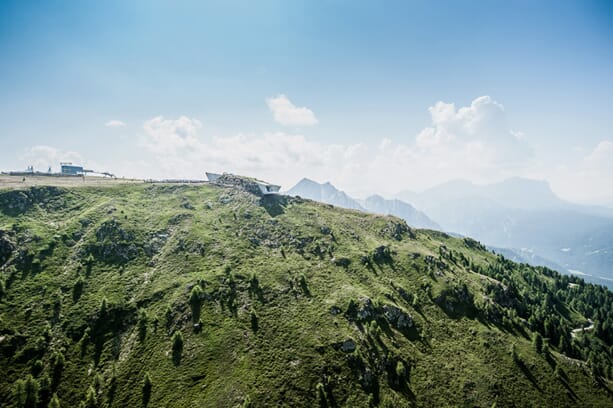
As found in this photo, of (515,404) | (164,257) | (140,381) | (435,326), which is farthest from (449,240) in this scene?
(140,381)

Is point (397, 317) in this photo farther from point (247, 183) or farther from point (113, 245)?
point (247, 183)

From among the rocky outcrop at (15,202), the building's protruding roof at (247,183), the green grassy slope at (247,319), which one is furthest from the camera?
the building's protruding roof at (247,183)

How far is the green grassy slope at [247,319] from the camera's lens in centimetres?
5741

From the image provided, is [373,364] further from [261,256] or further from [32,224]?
[32,224]

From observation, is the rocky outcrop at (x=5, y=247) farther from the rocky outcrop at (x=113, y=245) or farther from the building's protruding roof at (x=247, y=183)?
the building's protruding roof at (x=247, y=183)

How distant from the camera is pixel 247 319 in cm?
7225

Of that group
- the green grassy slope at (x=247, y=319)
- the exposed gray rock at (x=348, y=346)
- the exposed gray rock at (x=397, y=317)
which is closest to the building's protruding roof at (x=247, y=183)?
the green grassy slope at (x=247, y=319)

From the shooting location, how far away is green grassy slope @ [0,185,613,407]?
57.4 m

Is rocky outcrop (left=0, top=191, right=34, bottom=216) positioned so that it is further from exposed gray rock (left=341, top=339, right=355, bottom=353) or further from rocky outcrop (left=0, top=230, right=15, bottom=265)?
exposed gray rock (left=341, top=339, right=355, bottom=353)

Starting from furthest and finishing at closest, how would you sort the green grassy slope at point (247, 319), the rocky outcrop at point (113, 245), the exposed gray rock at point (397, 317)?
the rocky outcrop at point (113, 245) < the exposed gray rock at point (397, 317) < the green grassy slope at point (247, 319)

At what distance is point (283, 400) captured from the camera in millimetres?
54906

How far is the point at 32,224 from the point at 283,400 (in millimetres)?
98632

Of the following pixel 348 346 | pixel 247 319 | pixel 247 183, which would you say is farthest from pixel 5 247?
pixel 348 346

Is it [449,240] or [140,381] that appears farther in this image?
[449,240]
